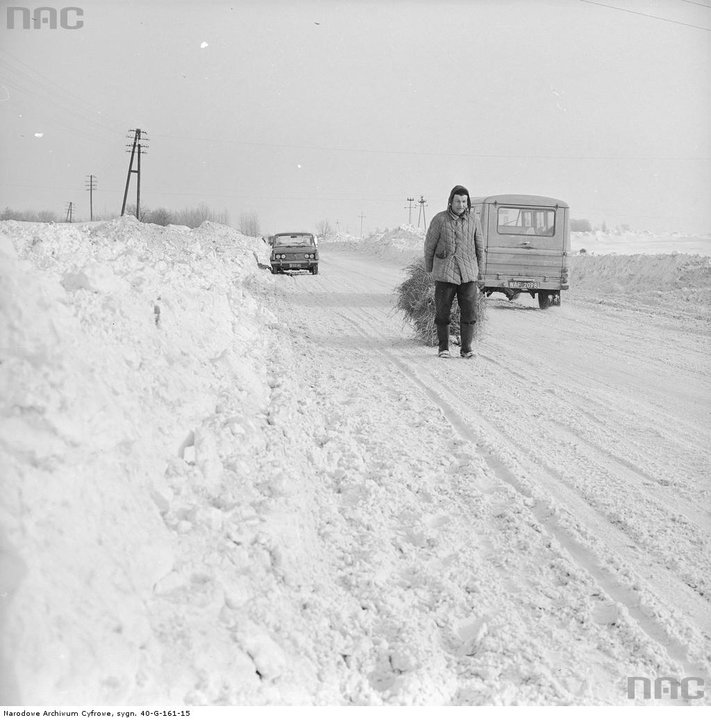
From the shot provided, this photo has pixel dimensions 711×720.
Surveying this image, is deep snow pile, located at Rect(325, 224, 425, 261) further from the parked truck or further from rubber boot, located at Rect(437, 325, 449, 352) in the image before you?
rubber boot, located at Rect(437, 325, 449, 352)

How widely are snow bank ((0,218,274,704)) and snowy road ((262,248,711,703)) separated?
77 centimetres

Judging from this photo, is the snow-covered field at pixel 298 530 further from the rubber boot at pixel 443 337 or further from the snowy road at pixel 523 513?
the rubber boot at pixel 443 337

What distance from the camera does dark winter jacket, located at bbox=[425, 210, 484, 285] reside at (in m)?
8.27

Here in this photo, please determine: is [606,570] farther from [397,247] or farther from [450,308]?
[397,247]

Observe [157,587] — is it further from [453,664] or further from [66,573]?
[453,664]

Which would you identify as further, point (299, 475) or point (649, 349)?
point (649, 349)

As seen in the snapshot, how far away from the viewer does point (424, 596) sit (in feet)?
9.70

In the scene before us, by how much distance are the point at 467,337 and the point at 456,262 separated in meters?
0.92

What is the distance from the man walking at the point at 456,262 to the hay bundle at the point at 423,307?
1.70 feet

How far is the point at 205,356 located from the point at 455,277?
4114 millimetres

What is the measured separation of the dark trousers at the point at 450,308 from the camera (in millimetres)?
8297

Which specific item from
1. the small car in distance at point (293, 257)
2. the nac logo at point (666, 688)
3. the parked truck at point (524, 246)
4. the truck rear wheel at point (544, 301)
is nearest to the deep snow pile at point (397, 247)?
the small car in distance at point (293, 257)

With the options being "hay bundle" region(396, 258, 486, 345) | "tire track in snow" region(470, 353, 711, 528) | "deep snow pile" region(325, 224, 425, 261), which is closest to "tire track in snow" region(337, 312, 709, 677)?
"tire track in snow" region(470, 353, 711, 528)

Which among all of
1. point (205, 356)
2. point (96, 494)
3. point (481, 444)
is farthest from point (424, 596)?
point (205, 356)
